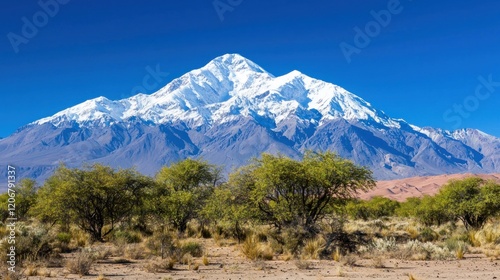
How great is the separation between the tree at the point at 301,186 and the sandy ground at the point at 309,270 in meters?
4.35

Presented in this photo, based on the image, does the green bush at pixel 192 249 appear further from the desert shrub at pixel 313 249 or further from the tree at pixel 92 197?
the tree at pixel 92 197

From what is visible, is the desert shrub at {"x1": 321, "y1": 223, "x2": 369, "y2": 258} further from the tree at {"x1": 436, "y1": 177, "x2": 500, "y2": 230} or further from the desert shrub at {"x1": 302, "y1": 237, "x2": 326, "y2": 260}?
the tree at {"x1": 436, "y1": 177, "x2": 500, "y2": 230}

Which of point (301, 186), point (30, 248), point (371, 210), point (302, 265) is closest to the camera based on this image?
point (302, 265)

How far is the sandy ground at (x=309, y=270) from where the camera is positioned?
18219 mm

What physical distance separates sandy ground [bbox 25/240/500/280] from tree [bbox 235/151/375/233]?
4.35 m

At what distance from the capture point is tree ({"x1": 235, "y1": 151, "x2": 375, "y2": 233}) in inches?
1031

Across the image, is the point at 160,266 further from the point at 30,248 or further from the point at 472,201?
the point at 472,201

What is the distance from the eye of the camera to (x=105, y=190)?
98.5 ft

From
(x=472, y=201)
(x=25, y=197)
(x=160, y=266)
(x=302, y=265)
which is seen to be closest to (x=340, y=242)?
(x=302, y=265)

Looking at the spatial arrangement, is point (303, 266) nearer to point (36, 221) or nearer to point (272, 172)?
point (272, 172)

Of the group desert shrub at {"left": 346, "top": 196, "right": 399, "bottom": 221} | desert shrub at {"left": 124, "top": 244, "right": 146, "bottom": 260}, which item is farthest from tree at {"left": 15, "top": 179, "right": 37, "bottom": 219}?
desert shrub at {"left": 346, "top": 196, "right": 399, "bottom": 221}

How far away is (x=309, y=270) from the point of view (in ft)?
64.6

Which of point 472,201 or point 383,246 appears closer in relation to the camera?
point 383,246

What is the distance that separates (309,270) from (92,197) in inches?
666
